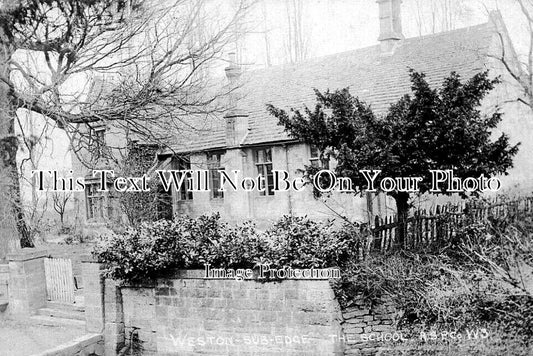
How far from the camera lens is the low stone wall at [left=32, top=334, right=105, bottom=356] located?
930 centimetres

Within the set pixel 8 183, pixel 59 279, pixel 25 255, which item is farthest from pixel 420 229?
pixel 8 183

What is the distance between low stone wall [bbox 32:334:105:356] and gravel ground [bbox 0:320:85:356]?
65cm

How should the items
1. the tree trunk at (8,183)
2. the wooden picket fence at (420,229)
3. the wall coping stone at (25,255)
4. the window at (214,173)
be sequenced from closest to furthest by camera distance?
the wooden picket fence at (420,229), the wall coping stone at (25,255), the tree trunk at (8,183), the window at (214,173)

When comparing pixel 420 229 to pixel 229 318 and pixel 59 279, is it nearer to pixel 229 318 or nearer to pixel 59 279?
pixel 229 318

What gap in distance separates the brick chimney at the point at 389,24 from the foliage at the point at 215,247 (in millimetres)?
11930

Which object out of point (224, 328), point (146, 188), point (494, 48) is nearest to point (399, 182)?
point (224, 328)

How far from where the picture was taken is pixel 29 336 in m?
11.2

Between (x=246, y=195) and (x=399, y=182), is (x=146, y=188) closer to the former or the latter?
(x=246, y=195)

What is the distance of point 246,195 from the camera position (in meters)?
20.9

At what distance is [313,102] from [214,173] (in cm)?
591

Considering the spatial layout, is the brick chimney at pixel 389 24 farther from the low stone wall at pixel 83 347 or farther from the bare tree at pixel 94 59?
the low stone wall at pixel 83 347

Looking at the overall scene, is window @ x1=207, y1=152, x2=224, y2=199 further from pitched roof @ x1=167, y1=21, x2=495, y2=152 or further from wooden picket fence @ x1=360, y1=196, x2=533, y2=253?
wooden picket fence @ x1=360, y1=196, x2=533, y2=253

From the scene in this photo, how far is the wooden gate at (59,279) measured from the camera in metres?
11.6

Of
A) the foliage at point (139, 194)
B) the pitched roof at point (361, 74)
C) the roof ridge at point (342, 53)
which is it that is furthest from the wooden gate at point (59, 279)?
the roof ridge at point (342, 53)
